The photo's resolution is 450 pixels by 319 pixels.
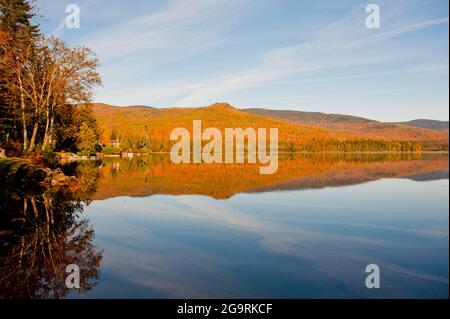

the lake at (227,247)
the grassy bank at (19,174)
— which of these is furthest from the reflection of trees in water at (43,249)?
the grassy bank at (19,174)

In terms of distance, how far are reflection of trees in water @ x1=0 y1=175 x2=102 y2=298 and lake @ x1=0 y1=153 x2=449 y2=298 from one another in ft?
0.11

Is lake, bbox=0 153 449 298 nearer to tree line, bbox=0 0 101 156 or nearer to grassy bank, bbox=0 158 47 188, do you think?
grassy bank, bbox=0 158 47 188

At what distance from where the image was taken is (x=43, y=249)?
30.4 ft

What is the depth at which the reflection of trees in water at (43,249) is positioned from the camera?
276 inches

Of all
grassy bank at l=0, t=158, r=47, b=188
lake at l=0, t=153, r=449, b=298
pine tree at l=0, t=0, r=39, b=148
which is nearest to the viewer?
lake at l=0, t=153, r=449, b=298

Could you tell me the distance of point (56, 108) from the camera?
139 feet

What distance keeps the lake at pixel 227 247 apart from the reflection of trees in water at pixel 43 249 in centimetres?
3

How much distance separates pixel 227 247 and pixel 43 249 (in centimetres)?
436

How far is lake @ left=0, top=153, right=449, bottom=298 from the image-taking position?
6.96 m

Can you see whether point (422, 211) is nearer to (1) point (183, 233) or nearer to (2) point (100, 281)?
(1) point (183, 233)

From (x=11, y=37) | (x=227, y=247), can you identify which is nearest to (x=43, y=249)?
(x=227, y=247)

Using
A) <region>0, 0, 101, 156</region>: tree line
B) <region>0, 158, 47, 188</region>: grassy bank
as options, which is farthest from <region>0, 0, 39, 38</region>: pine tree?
<region>0, 158, 47, 188</region>: grassy bank

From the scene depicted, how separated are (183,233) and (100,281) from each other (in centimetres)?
441
